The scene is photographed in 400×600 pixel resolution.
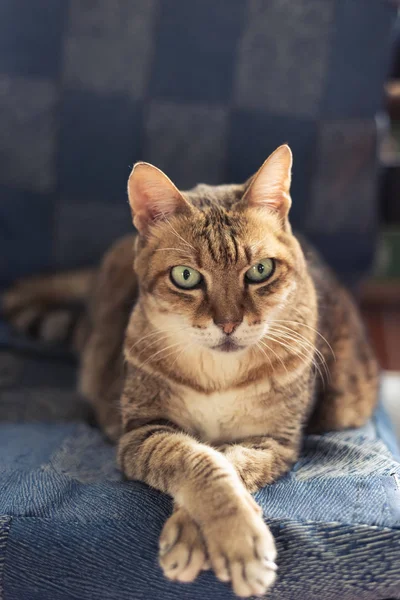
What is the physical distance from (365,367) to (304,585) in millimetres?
766

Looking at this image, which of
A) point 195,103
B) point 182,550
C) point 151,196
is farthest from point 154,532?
point 195,103

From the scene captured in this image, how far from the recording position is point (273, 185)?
1.28m

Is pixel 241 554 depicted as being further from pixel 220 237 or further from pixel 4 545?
pixel 220 237

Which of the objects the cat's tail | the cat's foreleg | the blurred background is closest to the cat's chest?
the cat's foreleg

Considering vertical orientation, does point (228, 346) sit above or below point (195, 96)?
below

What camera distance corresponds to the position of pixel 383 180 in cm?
217

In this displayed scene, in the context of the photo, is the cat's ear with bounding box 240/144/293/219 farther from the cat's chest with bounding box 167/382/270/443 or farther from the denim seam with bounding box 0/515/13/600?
the denim seam with bounding box 0/515/13/600

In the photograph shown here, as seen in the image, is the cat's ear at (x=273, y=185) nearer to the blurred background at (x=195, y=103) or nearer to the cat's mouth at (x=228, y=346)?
the cat's mouth at (x=228, y=346)

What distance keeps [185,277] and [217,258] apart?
8cm

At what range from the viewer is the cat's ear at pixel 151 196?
123 centimetres

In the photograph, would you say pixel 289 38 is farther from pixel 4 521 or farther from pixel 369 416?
pixel 4 521

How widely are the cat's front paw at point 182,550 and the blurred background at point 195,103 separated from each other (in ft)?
3.83

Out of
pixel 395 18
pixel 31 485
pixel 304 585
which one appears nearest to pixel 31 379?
pixel 31 485

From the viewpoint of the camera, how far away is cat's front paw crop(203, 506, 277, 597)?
3.23 feet
